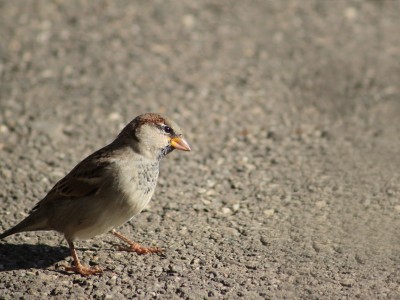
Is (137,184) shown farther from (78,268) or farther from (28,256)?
(28,256)

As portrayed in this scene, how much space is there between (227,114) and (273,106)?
21.2 inches

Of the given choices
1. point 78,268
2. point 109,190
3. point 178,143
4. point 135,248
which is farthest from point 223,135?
point 78,268

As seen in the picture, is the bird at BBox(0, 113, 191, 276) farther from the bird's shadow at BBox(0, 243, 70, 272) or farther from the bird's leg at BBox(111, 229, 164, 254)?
the bird's shadow at BBox(0, 243, 70, 272)

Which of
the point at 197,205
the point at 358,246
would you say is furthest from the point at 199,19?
the point at 358,246

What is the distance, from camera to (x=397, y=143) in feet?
22.8

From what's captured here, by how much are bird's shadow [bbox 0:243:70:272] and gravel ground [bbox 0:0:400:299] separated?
1 centimetres

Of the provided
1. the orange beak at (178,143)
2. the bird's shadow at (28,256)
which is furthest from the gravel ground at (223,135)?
the orange beak at (178,143)

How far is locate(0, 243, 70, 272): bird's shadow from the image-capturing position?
16.2 feet

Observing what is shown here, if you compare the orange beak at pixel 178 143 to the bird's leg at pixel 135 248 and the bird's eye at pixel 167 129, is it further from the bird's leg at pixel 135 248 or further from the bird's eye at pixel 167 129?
the bird's leg at pixel 135 248

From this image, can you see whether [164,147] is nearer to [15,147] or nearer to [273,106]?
[15,147]

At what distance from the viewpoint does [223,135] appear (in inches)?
288

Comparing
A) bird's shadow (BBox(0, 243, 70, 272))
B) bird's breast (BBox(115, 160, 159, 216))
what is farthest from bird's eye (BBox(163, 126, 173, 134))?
bird's shadow (BBox(0, 243, 70, 272))

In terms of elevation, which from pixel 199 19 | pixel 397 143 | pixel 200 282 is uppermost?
pixel 199 19

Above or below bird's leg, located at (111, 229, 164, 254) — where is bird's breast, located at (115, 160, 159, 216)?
above
